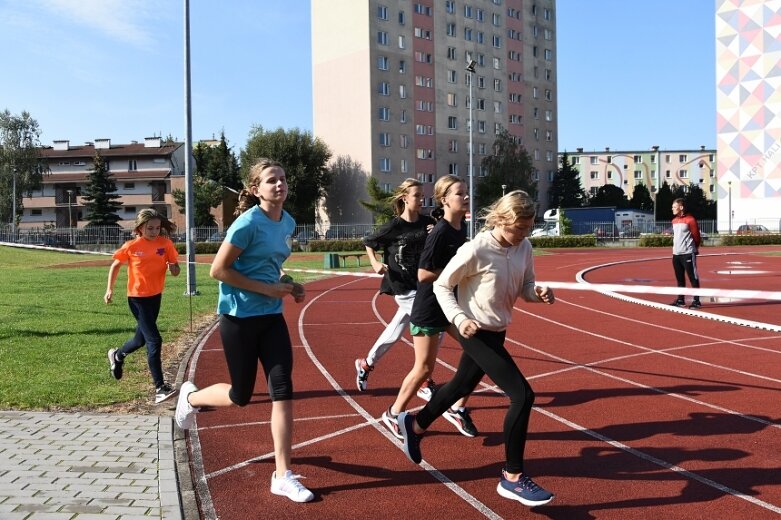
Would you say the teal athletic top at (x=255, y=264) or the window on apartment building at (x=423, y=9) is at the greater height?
the window on apartment building at (x=423, y=9)

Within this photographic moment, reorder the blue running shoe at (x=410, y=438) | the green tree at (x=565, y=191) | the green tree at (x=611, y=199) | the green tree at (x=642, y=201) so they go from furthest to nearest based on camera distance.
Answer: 1. the green tree at (x=642, y=201)
2. the green tree at (x=611, y=199)
3. the green tree at (x=565, y=191)
4. the blue running shoe at (x=410, y=438)

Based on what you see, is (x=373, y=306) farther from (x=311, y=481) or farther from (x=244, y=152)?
(x=244, y=152)

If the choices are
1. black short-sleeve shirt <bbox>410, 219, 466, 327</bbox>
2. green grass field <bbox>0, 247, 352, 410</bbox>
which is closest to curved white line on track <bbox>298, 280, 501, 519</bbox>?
black short-sleeve shirt <bbox>410, 219, 466, 327</bbox>

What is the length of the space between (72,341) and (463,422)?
6801mm

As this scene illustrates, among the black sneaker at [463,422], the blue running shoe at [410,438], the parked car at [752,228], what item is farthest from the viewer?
the parked car at [752,228]

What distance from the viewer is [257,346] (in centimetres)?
429

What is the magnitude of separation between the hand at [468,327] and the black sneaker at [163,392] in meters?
3.63

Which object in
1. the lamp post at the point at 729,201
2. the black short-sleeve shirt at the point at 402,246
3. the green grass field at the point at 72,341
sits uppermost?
the lamp post at the point at 729,201

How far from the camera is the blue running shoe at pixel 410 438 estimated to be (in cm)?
457

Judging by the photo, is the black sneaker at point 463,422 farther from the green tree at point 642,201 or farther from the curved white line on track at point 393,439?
the green tree at point 642,201

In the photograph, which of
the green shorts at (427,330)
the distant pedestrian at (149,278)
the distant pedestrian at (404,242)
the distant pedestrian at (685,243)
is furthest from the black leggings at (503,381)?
the distant pedestrian at (685,243)

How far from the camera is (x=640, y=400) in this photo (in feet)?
21.2

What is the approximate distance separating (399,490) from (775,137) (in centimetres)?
6533

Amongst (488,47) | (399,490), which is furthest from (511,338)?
(488,47)
